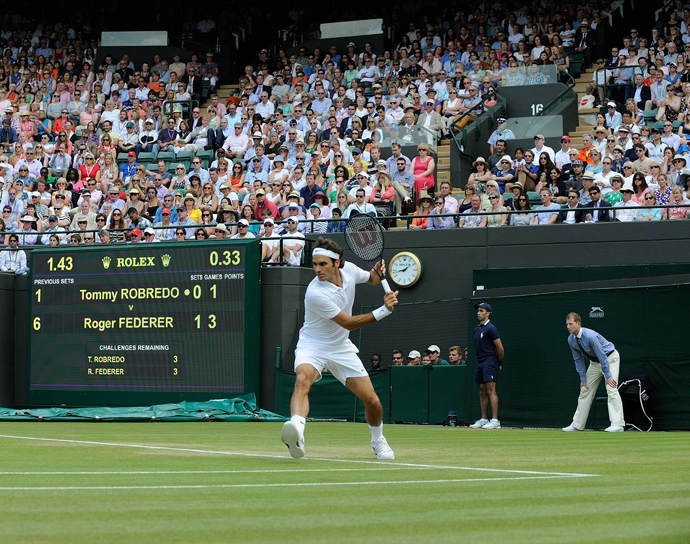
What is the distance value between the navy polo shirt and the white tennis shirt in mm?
7595

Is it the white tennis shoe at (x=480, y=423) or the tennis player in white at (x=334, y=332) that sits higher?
the tennis player in white at (x=334, y=332)

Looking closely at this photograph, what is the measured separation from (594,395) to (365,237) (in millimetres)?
6977

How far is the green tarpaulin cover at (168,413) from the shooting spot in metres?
18.6

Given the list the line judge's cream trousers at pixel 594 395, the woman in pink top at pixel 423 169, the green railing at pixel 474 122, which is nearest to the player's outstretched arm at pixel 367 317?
the line judge's cream trousers at pixel 594 395

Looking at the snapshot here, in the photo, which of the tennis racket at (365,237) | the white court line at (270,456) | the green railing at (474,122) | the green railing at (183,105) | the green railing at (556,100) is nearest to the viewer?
the white court line at (270,456)

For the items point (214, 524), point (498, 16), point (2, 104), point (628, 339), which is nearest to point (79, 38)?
point (2, 104)

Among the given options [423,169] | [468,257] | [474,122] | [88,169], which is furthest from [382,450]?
[88,169]

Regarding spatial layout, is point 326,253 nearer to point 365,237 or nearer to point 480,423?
point 365,237

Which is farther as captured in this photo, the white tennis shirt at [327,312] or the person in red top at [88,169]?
the person in red top at [88,169]

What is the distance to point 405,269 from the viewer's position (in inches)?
856

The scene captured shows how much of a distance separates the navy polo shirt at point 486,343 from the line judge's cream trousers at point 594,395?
1618 mm

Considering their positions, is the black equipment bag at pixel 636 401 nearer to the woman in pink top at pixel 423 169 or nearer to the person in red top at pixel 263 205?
the woman in pink top at pixel 423 169

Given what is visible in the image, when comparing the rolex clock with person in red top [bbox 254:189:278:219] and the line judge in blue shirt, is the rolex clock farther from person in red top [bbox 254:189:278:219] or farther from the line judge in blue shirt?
the line judge in blue shirt

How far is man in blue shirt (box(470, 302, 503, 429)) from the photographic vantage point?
55.8ft
